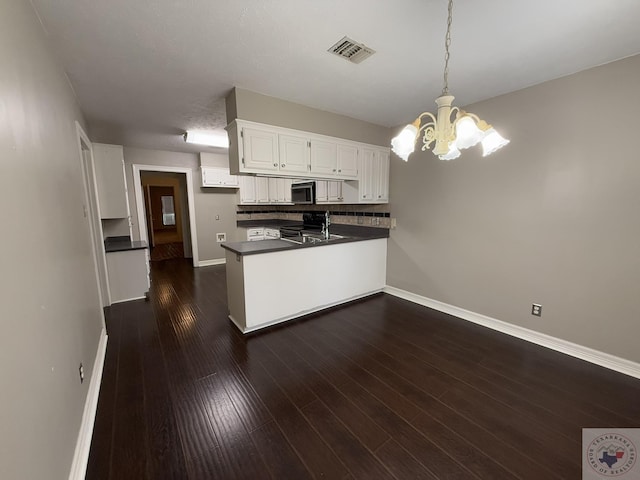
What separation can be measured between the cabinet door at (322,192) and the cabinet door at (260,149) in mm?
1501

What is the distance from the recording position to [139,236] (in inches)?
198

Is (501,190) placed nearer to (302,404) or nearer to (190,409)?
(302,404)

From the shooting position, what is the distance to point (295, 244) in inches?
118

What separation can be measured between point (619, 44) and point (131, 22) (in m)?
3.30

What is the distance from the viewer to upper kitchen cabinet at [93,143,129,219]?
3.58 m

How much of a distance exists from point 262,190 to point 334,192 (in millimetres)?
2392

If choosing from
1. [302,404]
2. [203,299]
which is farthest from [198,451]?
[203,299]

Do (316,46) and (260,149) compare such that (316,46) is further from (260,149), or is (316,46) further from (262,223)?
(262,223)

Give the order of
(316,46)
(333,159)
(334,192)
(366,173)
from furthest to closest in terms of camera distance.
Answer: (334,192) < (366,173) < (333,159) < (316,46)

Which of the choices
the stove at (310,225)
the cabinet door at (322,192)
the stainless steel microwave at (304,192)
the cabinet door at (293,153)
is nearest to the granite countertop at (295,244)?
the stove at (310,225)

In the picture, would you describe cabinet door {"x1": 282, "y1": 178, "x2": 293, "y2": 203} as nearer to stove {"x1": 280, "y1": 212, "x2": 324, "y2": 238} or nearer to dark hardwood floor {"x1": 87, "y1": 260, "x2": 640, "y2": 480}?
stove {"x1": 280, "y1": 212, "x2": 324, "y2": 238}

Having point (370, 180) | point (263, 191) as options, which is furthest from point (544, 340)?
point (263, 191)

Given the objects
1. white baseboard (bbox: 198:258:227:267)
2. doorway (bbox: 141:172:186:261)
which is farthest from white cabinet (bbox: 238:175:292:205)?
doorway (bbox: 141:172:186:261)

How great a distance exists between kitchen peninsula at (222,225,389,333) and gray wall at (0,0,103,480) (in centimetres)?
129
